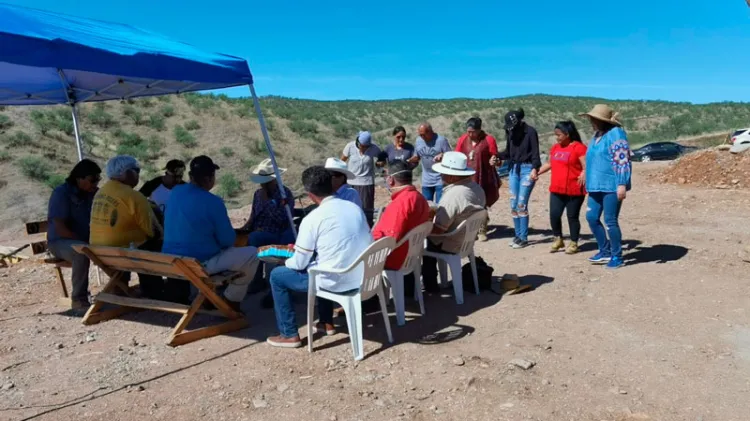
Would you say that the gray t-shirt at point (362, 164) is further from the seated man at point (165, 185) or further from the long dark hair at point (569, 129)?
the long dark hair at point (569, 129)

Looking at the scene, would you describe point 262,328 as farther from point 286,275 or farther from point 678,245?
point 678,245

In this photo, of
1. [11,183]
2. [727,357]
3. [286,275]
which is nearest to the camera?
[727,357]

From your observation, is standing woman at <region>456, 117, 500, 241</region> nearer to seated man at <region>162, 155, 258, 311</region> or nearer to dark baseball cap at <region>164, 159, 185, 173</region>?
dark baseball cap at <region>164, 159, 185, 173</region>

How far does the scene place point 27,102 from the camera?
312 inches

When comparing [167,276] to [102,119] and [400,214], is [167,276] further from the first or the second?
[102,119]

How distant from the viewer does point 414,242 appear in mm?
4906

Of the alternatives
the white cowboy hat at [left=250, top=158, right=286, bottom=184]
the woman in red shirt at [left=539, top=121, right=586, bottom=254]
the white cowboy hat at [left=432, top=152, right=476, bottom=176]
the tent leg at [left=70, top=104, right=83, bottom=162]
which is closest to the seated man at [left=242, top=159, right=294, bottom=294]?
the white cowboy hat at [left=250, top=158, right=286, bottom=184]

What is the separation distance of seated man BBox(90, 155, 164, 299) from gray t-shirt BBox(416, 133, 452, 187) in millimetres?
4029

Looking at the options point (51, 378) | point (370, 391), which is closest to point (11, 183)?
point (51, 378)

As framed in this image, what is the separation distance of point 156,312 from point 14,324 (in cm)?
121

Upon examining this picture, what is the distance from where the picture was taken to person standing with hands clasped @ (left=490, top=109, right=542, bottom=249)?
24.7 feet

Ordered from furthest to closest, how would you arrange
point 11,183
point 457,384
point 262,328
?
point 11,183 → point 262,328 → point 457,384

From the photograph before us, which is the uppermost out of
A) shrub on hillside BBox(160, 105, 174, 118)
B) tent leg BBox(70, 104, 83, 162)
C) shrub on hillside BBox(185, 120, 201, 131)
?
shrub on hillside BBox(160, 105, 174, 118)

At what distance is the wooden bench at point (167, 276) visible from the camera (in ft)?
15.0
